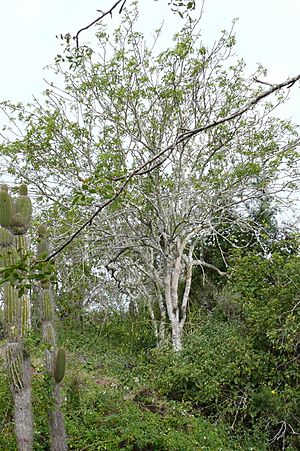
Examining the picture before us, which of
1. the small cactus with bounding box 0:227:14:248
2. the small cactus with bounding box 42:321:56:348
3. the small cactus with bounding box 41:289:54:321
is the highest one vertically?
the small cactus with bounding box 0:227:14:248

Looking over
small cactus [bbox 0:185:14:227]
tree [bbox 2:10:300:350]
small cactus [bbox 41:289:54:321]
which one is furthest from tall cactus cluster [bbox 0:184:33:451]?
tree [bbox 2:10:300:350]

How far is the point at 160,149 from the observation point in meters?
7.90

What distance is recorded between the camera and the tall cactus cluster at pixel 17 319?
15.5 feet

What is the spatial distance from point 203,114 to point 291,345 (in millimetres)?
3718

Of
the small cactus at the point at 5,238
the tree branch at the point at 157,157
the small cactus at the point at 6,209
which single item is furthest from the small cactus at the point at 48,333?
the tree branch at the point at 157,157

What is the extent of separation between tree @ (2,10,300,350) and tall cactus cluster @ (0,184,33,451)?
8.52 feet

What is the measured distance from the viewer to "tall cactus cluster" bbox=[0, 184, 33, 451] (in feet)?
15.5

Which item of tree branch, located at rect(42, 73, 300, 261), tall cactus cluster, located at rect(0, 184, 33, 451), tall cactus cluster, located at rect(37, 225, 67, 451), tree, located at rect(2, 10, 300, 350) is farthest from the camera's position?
tree, located at rect(2, 10, 300, 350)

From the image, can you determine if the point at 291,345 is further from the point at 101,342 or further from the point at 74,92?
the point at 74,92

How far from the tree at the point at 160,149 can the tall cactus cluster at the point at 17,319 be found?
260cm

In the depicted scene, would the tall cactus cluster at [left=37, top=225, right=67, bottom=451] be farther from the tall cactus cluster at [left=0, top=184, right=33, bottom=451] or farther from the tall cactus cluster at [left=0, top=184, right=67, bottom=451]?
the tall cactus cluster at [left=0, top=184, right=33, bottom=451]

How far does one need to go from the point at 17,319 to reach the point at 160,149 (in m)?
3.74

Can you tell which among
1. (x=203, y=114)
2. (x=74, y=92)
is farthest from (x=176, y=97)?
(x=74, y=92)

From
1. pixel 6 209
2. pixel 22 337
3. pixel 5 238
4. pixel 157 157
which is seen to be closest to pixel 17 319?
pixel 22 337
